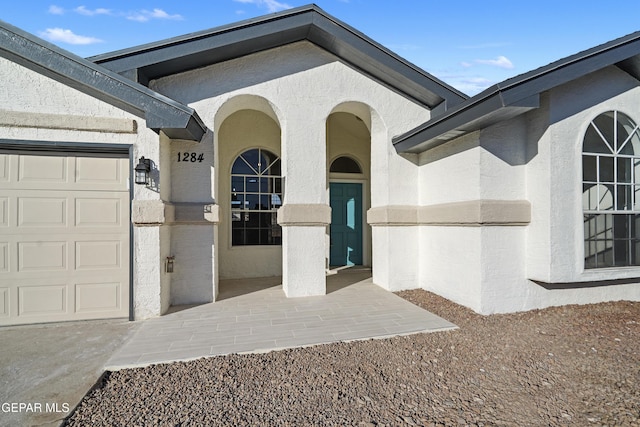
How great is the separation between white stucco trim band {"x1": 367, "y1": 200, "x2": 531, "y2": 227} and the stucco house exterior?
0.03 m

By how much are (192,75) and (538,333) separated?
22.2ft

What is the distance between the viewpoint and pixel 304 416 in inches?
95.3

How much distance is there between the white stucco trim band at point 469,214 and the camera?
4.66 meters

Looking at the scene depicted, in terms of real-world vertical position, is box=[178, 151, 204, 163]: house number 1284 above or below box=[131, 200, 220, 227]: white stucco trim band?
above

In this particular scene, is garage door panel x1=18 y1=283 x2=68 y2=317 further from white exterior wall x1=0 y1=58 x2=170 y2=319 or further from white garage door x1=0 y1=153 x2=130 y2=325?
white exterior wall x1=0 y1=58 x2=170 y2=319

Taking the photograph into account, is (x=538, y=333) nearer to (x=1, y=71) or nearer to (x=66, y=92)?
(x=66, y=92)

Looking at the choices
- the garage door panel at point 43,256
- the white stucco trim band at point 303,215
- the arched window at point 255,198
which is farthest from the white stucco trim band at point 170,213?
the arched window at point 255,198

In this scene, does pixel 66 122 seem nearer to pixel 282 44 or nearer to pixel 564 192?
pixel 282 44

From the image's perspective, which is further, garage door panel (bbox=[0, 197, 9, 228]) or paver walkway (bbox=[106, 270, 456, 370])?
garage door panel (bbox=[0, 197, 9, 228])

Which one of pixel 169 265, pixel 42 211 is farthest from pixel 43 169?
pixel 169 265

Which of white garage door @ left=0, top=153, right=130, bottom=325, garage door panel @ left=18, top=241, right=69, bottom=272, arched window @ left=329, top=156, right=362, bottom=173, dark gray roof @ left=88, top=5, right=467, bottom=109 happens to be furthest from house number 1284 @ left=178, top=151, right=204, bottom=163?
arched window @ left=329, top=156, right=362, bottom=173

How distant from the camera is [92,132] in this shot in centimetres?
443

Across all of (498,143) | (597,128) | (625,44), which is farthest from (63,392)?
(625,44)

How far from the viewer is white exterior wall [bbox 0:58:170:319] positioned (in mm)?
4234
